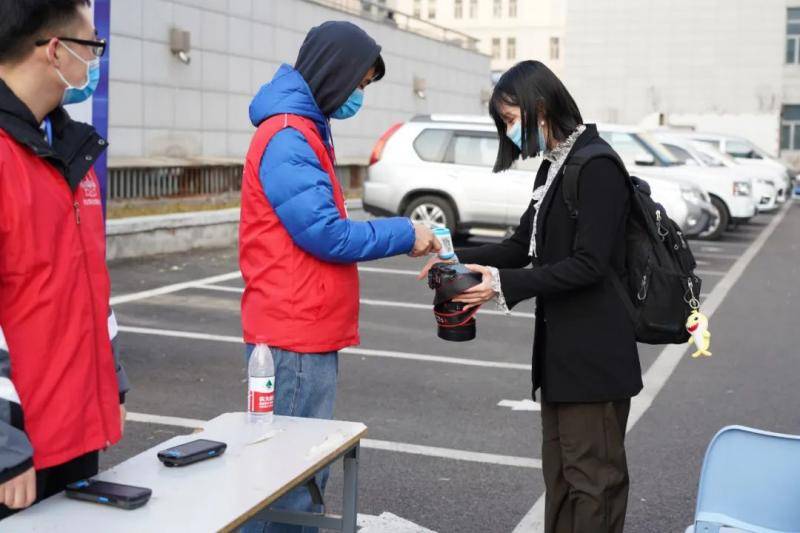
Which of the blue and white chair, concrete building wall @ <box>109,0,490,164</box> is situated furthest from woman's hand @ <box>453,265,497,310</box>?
concrete building wall @ <box>109,0,490,164</box>

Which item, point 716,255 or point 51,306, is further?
point 716,255

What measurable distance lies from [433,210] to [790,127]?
44117mm

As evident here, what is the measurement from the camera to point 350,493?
137 inches

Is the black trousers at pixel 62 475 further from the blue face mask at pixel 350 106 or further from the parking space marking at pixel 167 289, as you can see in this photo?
the parking space marking at pixel 167 289

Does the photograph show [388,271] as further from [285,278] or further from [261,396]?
[261,396]

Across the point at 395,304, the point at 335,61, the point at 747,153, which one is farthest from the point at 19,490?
the point at 747,153

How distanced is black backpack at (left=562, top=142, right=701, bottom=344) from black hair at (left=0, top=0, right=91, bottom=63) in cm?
166

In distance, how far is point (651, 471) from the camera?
5.60m

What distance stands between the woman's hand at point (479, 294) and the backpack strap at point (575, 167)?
36cm

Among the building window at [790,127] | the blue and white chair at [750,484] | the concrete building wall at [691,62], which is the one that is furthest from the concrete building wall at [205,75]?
the building window at [790,127]

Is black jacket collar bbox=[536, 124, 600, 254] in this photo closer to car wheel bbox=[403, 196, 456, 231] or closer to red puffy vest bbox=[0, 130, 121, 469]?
red puffy vest bbox=[0, 130, 121, 469]

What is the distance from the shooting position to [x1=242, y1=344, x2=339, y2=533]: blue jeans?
12.0 feet

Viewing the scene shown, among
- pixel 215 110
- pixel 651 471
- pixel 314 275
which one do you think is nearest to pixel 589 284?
pixel 314 275

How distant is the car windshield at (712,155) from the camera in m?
20.7
